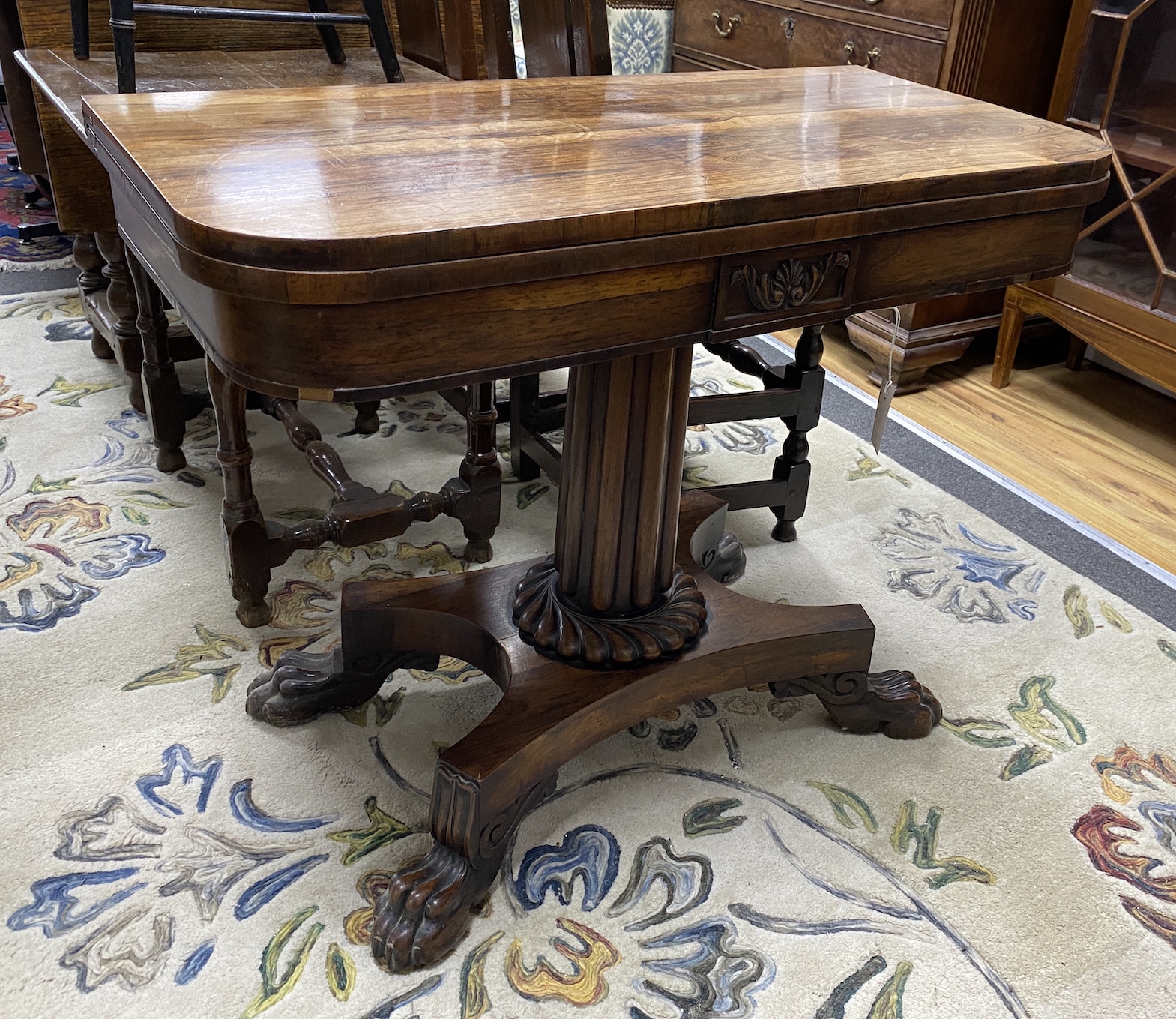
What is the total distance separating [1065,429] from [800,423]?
92cm

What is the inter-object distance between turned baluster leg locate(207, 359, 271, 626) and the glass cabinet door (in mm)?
1798

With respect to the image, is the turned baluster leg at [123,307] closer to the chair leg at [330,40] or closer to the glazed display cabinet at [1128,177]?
the chair leg at [330,40]

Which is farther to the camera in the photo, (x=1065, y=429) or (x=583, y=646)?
(x=1065, y=429)

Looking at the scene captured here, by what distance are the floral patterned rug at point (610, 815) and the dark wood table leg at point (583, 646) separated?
0.21 feet

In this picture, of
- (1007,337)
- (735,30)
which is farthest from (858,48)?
(1007,337)

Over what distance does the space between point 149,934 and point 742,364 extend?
4.43 feet

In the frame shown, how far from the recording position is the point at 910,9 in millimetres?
2338

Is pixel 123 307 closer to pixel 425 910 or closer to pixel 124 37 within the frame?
pixel 124 37

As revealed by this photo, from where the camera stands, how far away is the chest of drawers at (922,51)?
2.27m

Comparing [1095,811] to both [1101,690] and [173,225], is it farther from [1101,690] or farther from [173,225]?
[173,225]

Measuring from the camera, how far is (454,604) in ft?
4.53

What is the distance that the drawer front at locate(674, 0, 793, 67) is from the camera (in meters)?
2.75

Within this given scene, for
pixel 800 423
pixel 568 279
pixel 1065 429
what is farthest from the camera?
pixel 1065 429

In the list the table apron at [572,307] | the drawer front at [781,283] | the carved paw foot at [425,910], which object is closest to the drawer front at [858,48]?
the table apron at [572,307]
